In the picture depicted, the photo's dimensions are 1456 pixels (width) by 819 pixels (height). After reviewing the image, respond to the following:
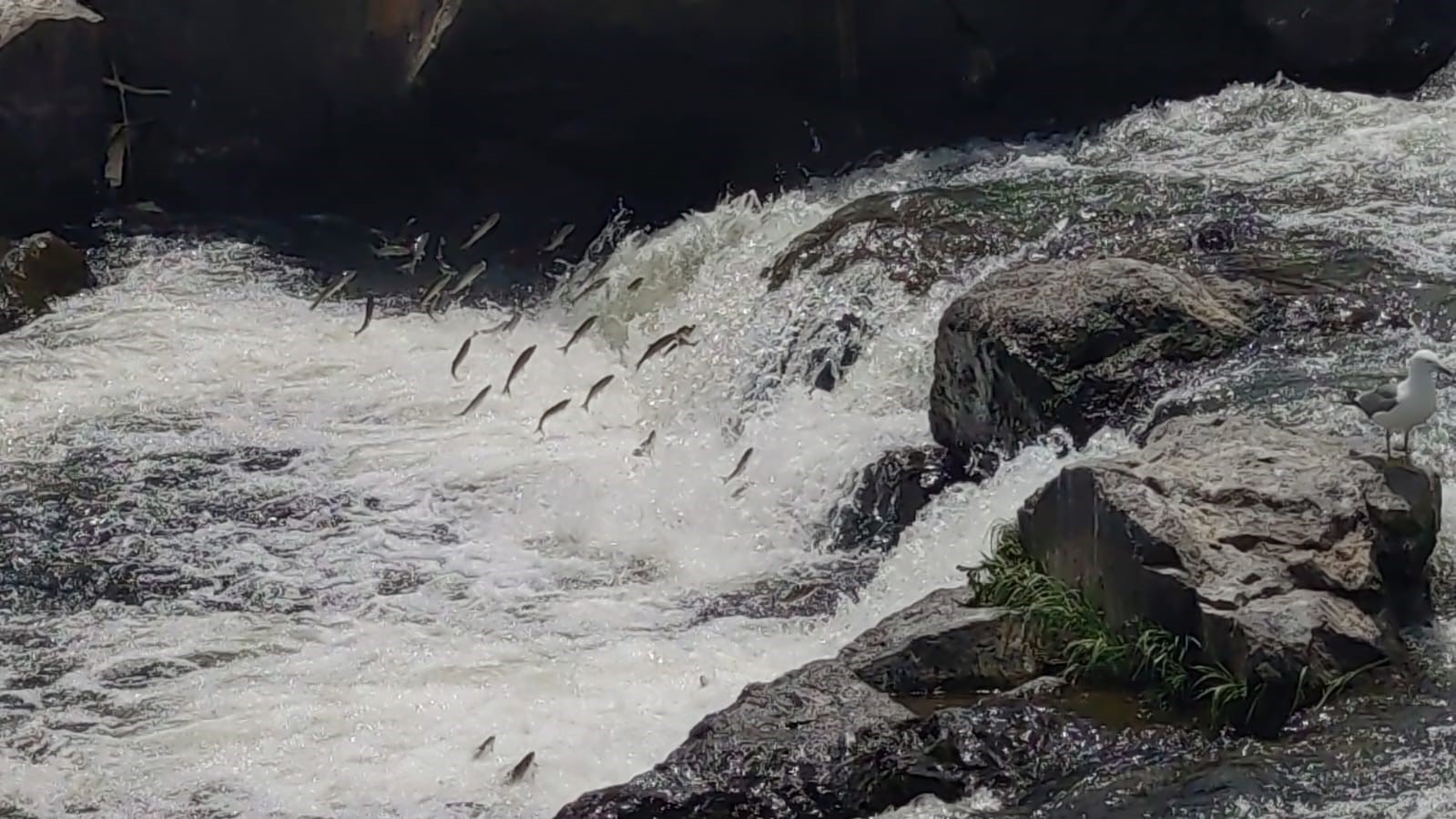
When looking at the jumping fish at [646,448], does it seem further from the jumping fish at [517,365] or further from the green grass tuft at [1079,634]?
the green grass tuft at [1079,634]

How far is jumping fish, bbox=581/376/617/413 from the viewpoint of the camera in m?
9.11

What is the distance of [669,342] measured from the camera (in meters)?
9.65

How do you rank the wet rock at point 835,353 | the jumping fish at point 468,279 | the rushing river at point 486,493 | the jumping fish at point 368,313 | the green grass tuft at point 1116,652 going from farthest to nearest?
the jumping fish at point 368,313 → the jumping fish at point 468,279 → the wet rock at point 835,353 → the rushing river at point 486,493 → the green grass tuft at point 1116,652

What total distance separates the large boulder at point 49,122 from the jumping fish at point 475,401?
4484 mm

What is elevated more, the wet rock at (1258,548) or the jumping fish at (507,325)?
the wet rock at (1258,548)

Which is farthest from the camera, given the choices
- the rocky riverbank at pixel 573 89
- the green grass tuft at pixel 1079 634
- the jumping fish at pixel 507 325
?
the rocky riverbank at pixel 573 89

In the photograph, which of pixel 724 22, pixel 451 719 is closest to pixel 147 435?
pixel 451 719

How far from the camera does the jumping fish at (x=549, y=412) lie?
9031 millimetres

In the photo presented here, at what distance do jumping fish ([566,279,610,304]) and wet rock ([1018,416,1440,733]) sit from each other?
15.0 ft

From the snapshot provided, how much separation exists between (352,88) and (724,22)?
2.57 meters

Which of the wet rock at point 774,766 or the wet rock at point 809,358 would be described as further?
the wet rock at point 809,358

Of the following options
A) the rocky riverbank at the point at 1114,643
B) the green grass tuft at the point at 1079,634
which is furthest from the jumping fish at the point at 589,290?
the green grass tuft at the point at 1079,634

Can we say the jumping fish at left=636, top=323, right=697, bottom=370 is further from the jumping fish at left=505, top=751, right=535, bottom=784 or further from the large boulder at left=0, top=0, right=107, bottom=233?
the large boulder at left=0, top=0, right=107, bottom=233

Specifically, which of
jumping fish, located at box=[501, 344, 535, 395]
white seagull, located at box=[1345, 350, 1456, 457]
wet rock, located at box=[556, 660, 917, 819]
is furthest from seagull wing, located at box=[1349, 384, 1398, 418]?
jumping fish, located at box=[501, 344, 535, 395]
